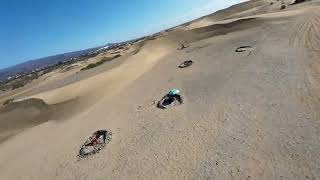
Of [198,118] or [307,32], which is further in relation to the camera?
[307,32]

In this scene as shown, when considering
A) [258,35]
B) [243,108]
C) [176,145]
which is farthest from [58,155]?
[258,35]

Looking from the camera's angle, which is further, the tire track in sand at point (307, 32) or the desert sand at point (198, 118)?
the tire track in sand at point (307, 32)

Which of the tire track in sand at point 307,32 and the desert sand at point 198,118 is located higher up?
the tire track in sand at point 307,32

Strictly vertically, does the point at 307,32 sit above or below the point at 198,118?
above

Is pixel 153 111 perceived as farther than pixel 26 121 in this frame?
No

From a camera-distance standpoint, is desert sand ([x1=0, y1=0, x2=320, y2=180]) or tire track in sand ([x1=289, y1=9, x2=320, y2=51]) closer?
desert sand ([x1=0, y1=0, x2=320, y2=180])

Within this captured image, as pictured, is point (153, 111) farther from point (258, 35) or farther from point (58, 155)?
point (258, 35)

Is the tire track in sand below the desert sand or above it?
above

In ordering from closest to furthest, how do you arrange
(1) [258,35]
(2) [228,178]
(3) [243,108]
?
(2) [228,178], (3) [243,108], (1) [258,35]
